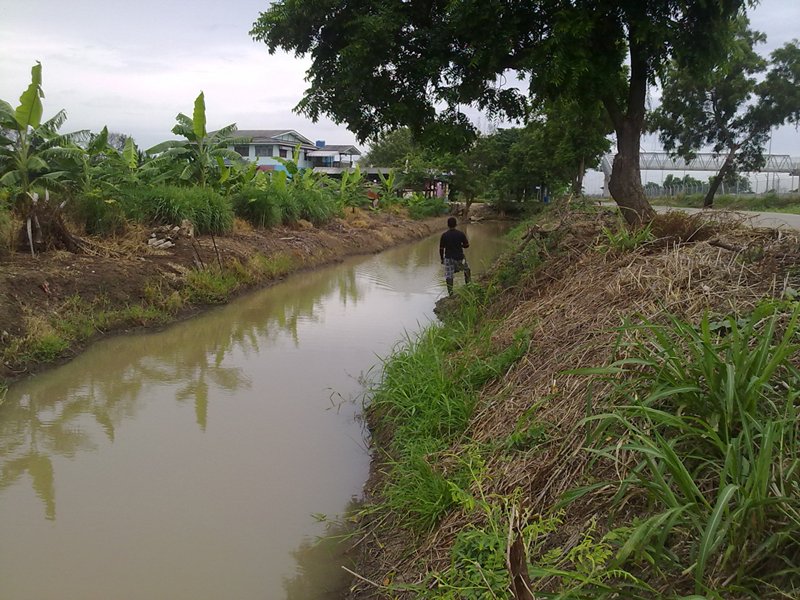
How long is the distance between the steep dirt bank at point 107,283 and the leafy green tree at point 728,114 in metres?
22.3

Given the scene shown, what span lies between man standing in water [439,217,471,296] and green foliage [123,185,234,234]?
6182 millimetres

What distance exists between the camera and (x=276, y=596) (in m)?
3.83

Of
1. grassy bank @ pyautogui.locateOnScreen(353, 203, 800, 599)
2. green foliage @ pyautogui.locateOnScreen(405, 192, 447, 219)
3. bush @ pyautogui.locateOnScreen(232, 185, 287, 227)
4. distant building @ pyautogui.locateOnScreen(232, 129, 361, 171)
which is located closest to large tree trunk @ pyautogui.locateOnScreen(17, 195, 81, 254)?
bush @ pyautogui.locateOnScreen(232, 185, 287, 227)

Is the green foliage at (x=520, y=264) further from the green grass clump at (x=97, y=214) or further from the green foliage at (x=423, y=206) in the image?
the green foliage at (x=423, y=206)

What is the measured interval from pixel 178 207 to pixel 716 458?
13046mm

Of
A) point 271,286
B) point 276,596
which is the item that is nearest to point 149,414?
point 276,596

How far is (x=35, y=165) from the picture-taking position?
38.0ft

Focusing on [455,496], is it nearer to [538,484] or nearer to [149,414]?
[538,484]

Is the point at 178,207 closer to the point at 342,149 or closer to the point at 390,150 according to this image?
the point at 390,150

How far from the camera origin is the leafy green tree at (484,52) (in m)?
7.19

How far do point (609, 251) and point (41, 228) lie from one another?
9050mm

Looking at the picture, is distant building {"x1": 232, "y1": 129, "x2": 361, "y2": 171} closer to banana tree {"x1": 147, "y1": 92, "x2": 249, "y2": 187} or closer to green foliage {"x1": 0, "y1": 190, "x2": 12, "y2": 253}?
banana tree {"x1": 147, "y1": 92, "x2": 249, "y2": 187}

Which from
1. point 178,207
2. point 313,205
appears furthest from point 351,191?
point 178,207

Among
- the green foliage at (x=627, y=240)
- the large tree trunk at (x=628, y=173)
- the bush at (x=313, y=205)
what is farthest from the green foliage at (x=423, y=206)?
the green foliage at (x=627, y=240)
